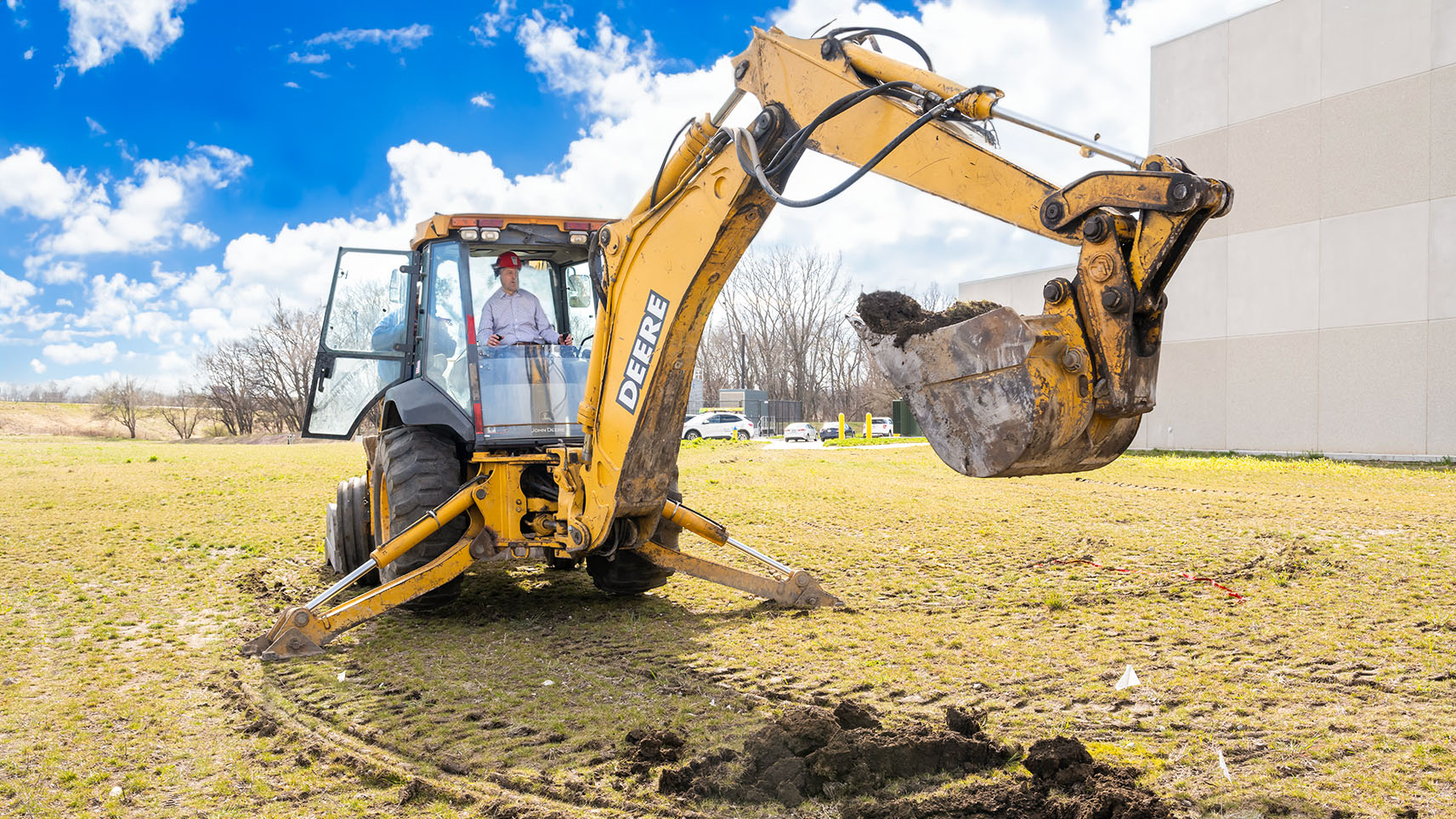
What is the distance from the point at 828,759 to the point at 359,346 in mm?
5249

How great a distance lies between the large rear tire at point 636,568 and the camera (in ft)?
22.3

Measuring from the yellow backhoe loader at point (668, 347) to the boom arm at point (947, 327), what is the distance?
1 cm

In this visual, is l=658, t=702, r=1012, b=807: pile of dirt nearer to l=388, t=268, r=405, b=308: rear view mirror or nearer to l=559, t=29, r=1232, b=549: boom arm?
l=559, t=29, r=1232, b=549: boom arm

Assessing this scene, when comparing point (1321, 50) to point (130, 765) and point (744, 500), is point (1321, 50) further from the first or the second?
point (130, 765)

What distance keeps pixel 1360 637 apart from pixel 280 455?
1059 inches

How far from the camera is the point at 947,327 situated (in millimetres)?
3854

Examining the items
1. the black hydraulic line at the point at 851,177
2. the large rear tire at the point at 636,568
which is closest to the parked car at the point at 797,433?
the large rear tire at the point at 636,568

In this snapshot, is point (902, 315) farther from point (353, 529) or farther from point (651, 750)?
point (353, 529)

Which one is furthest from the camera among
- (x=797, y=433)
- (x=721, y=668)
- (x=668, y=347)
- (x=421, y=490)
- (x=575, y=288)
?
(x=797, y=433)

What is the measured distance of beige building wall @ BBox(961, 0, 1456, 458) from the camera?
67.8ft

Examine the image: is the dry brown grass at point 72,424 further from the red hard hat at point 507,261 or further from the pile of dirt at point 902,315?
the pile of dirt at point 902,315

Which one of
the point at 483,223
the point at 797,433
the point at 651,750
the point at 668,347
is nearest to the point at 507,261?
the point at 483,223

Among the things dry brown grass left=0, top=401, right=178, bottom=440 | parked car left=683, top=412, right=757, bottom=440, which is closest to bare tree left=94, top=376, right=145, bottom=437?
dry brown grass left=0, top=401, right=178, bottom=440

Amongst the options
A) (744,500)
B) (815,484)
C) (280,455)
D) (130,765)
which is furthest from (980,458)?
(280,455)
